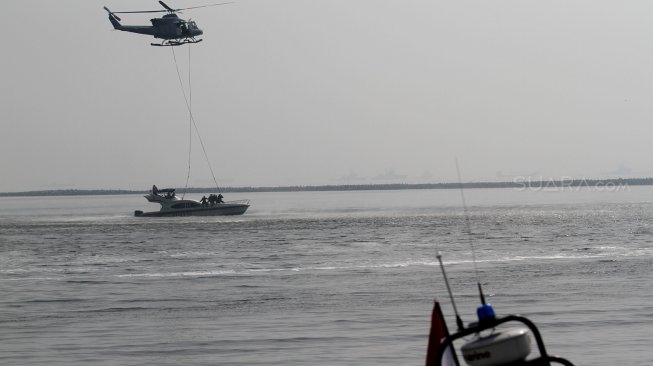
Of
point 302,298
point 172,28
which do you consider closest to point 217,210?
point 172,28

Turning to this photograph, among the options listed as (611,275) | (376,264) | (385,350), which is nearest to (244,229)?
(376,264)

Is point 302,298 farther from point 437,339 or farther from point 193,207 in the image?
point 193,207

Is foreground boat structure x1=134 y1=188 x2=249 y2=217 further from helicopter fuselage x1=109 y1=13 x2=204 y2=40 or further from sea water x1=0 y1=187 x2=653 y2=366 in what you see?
sea water x1=0 y1=187 x2=653 y2=366

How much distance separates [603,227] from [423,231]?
36.7 ft

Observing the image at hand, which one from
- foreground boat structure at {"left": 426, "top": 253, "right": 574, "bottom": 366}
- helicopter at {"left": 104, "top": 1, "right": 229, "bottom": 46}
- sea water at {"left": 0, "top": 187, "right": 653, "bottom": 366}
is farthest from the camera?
helicopter at {"left": 104, "top": 1, "right": 229, "bottom": 46}

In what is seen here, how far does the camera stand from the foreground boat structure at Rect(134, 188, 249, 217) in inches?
3755

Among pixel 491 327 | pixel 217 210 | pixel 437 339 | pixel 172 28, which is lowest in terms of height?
A: pixel 217 210

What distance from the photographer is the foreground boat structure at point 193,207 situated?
95375 mm

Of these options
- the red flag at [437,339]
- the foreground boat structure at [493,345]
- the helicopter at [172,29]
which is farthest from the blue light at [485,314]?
the helicopter at [172,29]

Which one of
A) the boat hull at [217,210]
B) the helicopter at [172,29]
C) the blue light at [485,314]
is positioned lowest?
the boat hull at [217,210]

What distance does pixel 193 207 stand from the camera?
99375 mm

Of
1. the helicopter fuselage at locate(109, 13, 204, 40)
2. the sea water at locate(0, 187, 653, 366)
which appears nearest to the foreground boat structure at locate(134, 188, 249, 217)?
the helicopter fuselage at locate(109, 13, 204, 40)

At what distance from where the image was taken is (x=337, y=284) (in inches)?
1218

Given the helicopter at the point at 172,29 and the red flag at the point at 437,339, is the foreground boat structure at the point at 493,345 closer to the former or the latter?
the red flag at the point at 437,339
